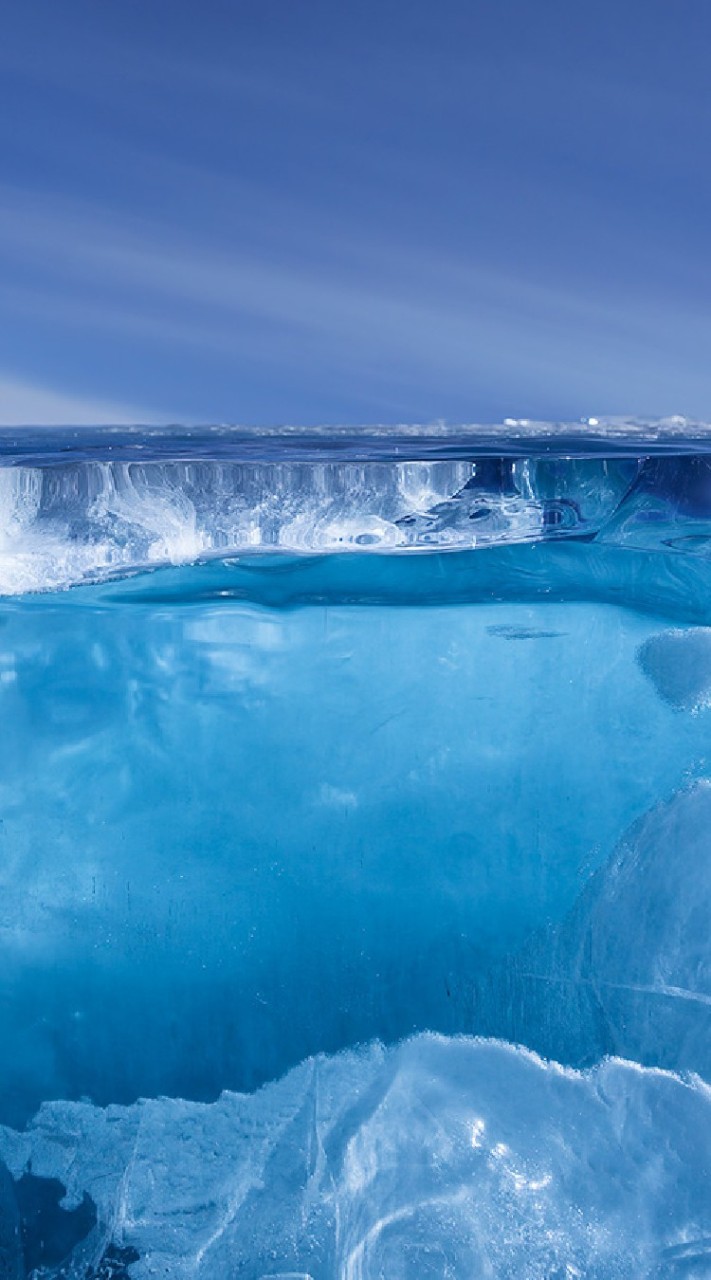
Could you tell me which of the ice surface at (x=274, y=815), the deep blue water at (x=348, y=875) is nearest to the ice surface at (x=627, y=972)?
the deep blue water at (x=348, y=875)

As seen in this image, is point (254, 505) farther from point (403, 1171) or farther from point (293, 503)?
point (403, 1171)

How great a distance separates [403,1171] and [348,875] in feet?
4.04

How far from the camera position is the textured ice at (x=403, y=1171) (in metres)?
3.96

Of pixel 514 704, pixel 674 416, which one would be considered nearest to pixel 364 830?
pixel 514 704

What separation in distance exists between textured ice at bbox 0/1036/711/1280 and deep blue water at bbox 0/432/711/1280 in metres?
0.01

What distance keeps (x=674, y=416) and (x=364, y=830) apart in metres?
2.99

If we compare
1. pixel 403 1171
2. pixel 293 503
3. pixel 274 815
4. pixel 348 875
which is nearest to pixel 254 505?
pixel 293 503

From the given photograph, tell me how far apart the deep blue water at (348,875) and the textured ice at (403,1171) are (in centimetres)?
1

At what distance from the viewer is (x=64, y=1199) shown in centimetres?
415

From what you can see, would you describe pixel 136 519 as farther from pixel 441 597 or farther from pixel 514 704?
pixel 514 704

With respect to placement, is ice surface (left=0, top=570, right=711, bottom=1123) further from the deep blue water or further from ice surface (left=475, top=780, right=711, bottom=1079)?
ice surface (left=475, top=780, right=711, bottom=1079)

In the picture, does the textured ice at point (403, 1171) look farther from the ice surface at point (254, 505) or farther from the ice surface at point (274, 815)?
the ice surface at point (254, 505)

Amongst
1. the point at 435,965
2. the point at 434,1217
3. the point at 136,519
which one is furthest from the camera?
the point at 136,519

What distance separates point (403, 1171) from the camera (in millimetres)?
4020
